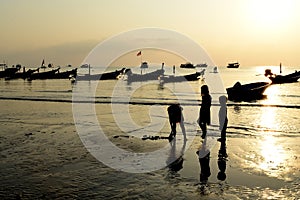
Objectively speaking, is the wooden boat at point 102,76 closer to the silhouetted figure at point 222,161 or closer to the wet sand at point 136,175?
the wet sand at point 136,175

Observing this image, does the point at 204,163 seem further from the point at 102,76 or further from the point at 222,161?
the point at 102,76

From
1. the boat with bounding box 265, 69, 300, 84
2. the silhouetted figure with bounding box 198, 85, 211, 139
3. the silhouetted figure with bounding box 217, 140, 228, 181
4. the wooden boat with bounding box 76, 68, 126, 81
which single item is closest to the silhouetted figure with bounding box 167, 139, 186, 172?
the silhouetted figure with bounding box 217, 140, 228, 181

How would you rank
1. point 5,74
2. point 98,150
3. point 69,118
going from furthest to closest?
point 5,74
point 69,118
point 98,150

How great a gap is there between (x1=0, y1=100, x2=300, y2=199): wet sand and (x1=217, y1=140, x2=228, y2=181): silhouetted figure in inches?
5.1

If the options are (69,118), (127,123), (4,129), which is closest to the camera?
(4,129)

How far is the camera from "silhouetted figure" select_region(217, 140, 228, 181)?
30.1 ft

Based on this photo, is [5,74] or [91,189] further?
[5,74]

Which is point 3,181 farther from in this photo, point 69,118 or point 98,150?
point 69,118

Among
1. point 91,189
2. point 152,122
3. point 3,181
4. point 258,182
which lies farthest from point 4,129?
point 258,182

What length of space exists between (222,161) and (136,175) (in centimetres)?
286

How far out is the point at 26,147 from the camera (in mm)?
12617

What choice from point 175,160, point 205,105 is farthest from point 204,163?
point 205,105

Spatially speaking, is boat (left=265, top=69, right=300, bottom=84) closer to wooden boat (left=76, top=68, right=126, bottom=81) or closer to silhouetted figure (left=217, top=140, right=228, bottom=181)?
wooden boat (left=76, top=68, right=126, bottom=81)

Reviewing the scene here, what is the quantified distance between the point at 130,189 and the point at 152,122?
12.2 m
